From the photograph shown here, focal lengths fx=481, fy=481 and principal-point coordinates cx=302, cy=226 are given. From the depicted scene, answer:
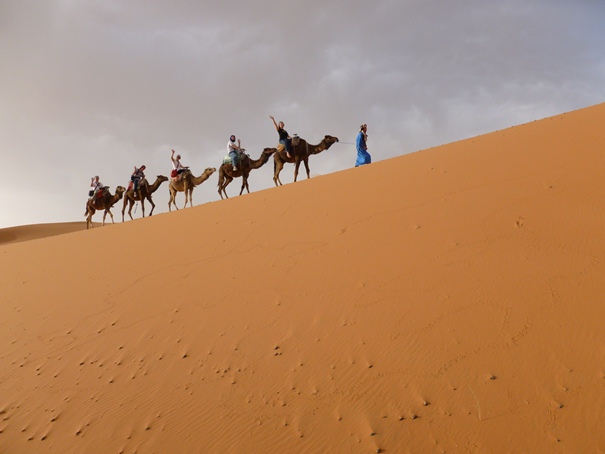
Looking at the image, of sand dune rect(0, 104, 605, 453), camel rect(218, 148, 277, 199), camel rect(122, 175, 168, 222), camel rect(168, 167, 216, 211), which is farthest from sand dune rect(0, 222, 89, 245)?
sand dune rect(0, 104, 605, 453)

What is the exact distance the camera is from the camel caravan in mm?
17344

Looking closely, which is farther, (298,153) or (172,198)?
(172,198)

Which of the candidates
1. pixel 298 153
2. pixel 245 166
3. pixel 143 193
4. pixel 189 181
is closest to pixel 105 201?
pixel 143 193

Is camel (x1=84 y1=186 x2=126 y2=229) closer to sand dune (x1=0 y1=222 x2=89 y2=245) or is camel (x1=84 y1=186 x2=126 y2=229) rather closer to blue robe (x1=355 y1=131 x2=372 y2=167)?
blue robe (x1=355 y1=131 x2=372 y2=167)

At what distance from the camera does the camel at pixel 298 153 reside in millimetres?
17266

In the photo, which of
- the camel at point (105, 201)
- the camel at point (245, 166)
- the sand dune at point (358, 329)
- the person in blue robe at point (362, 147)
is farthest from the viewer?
the camel at point (105, 201)

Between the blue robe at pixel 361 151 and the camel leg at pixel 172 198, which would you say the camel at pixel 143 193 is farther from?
the blue robe at pixel 361 151

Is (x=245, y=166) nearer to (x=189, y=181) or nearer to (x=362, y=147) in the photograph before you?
(x=189, y=181)

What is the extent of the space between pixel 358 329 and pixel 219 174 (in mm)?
16357

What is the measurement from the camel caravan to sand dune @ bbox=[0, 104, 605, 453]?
852cm

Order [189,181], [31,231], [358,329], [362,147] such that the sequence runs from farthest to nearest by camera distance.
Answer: [31,231], [189,181], [362,147], [358,329]

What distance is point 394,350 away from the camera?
4242mm

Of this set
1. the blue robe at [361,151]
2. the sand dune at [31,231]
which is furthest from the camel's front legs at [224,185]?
the sand dune at [31,231]

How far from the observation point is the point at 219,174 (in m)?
20.2
